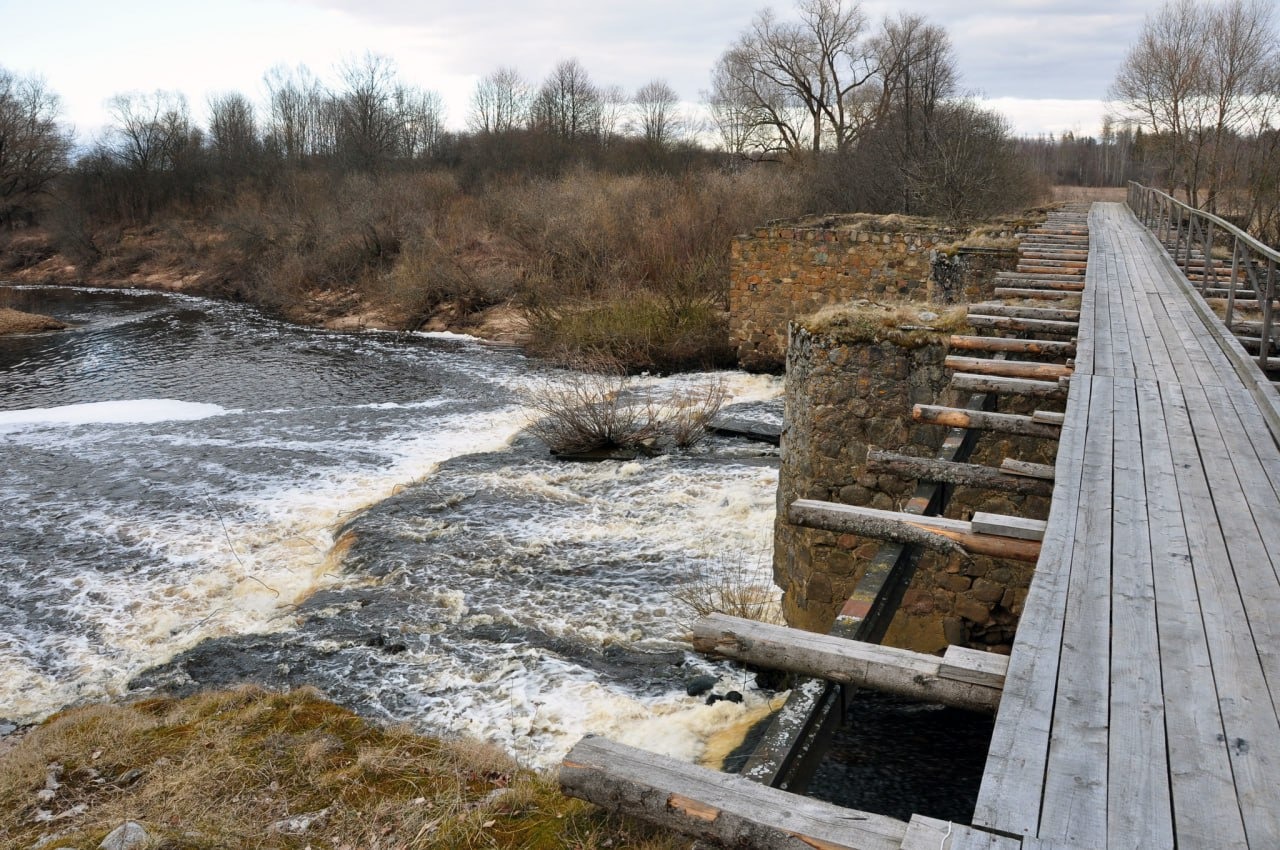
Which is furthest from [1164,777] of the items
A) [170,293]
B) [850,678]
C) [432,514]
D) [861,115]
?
[170,293]

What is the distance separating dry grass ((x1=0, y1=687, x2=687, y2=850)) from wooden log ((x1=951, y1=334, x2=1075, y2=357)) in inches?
177

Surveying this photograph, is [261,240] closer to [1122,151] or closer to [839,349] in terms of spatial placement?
[839,349]

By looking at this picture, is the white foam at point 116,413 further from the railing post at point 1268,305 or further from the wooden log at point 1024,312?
the railing post at point 1268,305

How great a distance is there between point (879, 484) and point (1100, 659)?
16.5 feet

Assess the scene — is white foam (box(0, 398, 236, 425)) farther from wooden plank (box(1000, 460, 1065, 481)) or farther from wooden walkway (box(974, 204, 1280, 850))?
wooden walkway (box(974, 204, 1280, 850))

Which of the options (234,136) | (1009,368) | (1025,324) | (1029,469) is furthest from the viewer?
(234,136)

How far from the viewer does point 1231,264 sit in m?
9.39

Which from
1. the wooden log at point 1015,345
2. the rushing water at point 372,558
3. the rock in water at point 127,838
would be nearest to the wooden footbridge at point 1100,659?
the wooden log at point 1015,345

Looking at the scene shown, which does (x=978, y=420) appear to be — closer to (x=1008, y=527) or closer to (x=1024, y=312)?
(x=1008, y=527)

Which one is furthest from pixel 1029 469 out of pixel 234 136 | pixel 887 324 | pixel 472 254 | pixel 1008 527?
pixel 234 136

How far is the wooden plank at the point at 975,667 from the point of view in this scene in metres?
2.83

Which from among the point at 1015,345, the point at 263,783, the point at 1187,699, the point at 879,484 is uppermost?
the point at 1015,345

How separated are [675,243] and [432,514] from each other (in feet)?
47.6

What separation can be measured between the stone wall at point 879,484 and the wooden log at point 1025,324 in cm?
65
